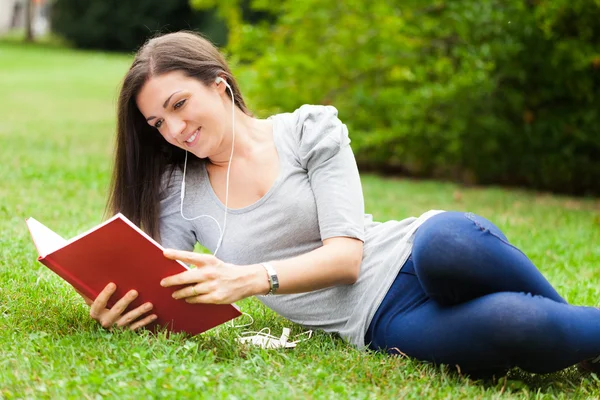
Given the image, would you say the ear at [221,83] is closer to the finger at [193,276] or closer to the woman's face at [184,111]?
the woman's face at [184,111]

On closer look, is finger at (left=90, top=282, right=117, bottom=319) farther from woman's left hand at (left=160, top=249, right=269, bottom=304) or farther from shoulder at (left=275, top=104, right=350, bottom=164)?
shoulder at (left=275, top=104, right=350, bottom=164)

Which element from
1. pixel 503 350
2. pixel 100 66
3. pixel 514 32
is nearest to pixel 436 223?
pixel 503 350

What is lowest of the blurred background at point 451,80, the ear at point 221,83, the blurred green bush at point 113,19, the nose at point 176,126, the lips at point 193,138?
the blurred green bush at point 113,19

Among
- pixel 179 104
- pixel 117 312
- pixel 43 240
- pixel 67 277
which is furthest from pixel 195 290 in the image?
pixel 179 104

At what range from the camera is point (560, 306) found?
→ 8.25 feet

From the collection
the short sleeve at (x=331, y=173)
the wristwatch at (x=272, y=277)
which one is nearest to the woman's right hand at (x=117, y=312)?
the wristwatch at (x=272, y=277)

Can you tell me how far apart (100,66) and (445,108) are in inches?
706

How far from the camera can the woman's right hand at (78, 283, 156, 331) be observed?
2.69 metres

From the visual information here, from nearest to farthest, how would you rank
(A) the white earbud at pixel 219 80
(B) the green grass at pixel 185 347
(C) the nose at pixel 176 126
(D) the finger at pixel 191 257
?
(B) the green grass at pixel 185 347 → (D) the finger at pixel 191 257 → (C) the nose at pixel 176 126 → (A) the white earbud at pixel 219 80

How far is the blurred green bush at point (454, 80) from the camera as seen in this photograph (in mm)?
8359

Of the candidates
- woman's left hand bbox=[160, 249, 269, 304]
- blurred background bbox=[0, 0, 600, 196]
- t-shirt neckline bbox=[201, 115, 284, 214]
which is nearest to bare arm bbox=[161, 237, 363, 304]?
woman's left hand bbox=[160, 249, 269, 304]

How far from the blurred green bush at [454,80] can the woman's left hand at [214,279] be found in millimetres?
6170

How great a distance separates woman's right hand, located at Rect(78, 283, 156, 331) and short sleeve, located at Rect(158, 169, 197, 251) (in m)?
0.33

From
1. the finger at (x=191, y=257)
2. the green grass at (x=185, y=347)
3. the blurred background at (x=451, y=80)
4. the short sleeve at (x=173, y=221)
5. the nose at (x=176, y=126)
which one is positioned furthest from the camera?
the blurred background at (x=451, y=80)
